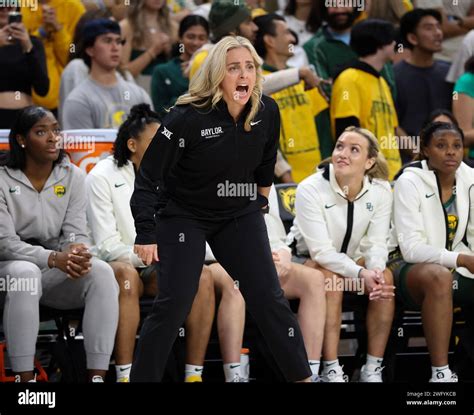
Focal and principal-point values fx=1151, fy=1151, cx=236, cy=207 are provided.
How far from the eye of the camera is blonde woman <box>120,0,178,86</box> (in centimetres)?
863

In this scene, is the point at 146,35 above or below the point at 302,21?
below

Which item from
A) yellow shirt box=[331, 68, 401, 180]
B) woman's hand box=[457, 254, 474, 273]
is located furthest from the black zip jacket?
yellow shirt box=[331, 68, 401, 180]

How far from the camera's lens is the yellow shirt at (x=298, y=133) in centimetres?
790

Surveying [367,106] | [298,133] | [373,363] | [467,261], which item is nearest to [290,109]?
[298,133]

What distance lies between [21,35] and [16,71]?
0.24m

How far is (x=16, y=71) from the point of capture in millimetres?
7637

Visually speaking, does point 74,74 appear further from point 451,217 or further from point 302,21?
point 451,217

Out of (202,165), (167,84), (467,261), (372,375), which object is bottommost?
(372,375)

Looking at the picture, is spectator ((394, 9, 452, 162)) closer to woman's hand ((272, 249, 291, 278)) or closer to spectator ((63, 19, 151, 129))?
spectator ((63, 19, 151, 129))

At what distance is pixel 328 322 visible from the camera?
6285 millimetres

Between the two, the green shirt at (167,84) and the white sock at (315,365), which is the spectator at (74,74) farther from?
the white sock at (315,365)

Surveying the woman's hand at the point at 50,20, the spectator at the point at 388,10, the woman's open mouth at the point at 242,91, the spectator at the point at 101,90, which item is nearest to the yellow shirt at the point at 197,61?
the spectator at the point at 101,90

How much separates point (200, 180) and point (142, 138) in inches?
55.8

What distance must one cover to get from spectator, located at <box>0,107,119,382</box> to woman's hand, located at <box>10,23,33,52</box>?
4.41 feet
